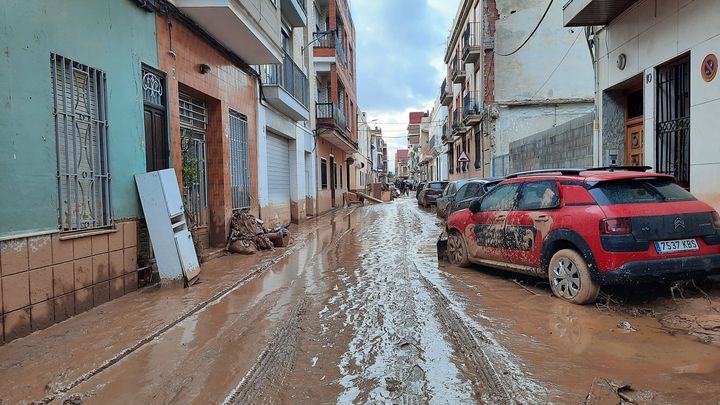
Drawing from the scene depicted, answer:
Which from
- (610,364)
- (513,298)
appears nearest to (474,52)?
(513,298)

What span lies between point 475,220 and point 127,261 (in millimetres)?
5085

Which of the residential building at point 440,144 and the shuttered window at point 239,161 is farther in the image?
the residential building at point 440,144

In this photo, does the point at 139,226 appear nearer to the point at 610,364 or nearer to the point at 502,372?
the point at 502,372

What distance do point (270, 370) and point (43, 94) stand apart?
146 inches

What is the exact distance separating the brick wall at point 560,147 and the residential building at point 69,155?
10067 millimetres

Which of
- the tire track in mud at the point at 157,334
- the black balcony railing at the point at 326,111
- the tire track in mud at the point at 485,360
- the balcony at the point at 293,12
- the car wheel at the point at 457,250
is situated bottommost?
the tire track in mud at the point at 485,360

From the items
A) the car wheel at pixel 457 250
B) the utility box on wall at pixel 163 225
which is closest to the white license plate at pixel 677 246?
the car wheel at pixel 457 250

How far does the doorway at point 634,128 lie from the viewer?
931 centimetres

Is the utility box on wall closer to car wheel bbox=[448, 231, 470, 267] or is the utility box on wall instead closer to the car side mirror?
car wheel bbox=[448, 231, 470, 267]

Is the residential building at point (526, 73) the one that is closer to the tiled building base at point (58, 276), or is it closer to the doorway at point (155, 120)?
the doorway at point (155, 120)

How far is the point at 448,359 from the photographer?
373cm

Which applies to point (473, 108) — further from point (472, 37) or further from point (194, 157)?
point (194, 157)

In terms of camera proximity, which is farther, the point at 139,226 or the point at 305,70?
the point at 305,70

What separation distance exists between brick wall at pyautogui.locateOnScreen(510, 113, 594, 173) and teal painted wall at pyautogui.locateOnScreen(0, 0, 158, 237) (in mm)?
10120
